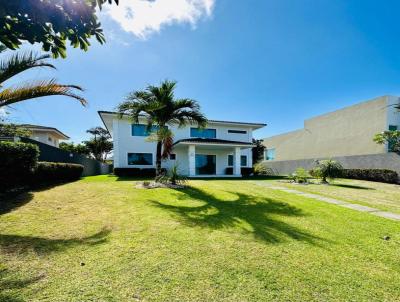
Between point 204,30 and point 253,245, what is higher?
point 204,30

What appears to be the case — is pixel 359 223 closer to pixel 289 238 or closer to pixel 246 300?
pixel 289 238

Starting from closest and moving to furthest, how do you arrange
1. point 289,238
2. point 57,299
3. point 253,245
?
point 57,299 < point 253,245 < point 289,238

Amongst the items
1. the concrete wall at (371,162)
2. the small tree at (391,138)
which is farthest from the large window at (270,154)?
the small tree at (391,138)

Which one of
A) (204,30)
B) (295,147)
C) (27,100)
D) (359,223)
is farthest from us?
(295,147)

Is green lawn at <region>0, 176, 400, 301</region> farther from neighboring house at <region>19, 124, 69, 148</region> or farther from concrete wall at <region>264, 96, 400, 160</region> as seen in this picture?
concrete wall at <region>264, 96, 400, 160</region>

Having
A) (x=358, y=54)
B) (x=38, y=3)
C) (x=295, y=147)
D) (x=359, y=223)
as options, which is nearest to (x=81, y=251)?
(x=38, y=3)

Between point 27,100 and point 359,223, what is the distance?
31.7 feet

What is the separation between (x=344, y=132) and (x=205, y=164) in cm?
1667

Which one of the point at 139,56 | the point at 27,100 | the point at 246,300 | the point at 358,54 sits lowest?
the point at 246,300

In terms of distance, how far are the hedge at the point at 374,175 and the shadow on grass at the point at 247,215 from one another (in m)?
15.8

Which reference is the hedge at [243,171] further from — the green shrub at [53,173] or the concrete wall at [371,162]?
the green shrub at [53,173]

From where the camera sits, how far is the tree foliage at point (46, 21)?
2.99 meters

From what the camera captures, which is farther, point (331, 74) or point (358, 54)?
point (331, 74)

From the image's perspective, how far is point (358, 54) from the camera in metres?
13.4
